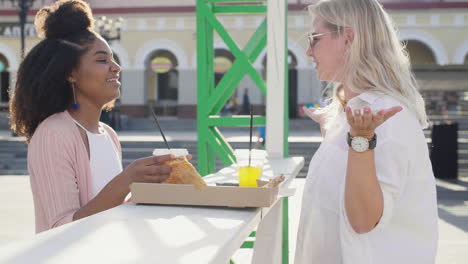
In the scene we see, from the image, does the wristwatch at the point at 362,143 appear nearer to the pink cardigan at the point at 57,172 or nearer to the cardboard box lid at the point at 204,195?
the cardboard box lid at the point at 204,195

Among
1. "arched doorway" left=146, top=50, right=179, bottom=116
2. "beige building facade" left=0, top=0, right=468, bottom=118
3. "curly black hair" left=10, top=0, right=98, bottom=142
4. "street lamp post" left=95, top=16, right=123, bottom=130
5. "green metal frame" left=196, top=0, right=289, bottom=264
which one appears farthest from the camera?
"arched doorway" left=146, top=50, right=179, bottom=116

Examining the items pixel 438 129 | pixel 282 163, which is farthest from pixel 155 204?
pixel 438 129

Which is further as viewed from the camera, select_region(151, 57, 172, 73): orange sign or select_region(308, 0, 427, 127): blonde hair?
select_region(151, 57, 172, 73): orange sign

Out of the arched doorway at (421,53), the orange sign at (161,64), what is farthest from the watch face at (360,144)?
the arched doorway at (421,53)

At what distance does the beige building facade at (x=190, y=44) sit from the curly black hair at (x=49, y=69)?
20669mm

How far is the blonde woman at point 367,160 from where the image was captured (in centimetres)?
161

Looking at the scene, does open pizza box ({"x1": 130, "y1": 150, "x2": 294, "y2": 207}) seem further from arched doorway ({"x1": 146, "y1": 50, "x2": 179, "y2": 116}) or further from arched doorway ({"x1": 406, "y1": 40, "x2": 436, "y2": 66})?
arched doorway ({"x1": 406, "y1": 40, "x2": 436, "y2": 66})

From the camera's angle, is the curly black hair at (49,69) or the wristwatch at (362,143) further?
the curly black hair at (49,69)

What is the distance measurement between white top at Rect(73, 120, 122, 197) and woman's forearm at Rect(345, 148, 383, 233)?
870mm

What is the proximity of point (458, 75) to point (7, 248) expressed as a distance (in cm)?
1343

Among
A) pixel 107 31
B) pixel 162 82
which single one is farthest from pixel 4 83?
pixel 107 31

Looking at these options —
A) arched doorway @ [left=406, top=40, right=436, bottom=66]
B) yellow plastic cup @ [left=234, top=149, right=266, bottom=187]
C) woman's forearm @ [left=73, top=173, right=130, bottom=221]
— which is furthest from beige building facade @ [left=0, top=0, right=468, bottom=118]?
woman's forearm @ [left=73, top=173, right=130, bottom=221]

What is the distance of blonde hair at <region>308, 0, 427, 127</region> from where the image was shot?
5.93 ft

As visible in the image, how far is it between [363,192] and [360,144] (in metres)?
0.13
